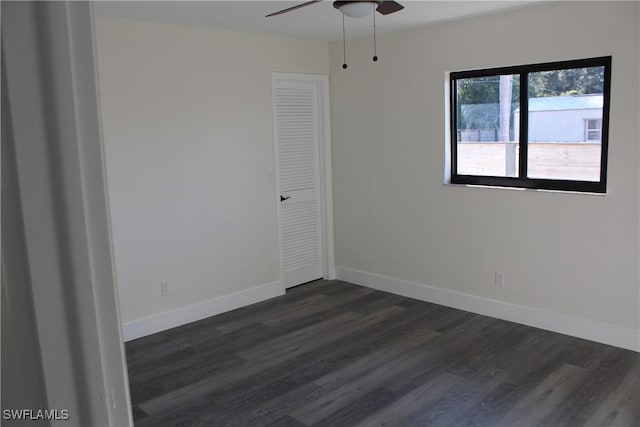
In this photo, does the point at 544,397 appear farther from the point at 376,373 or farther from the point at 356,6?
the point at 356,6

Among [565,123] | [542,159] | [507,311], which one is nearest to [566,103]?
[565,123]

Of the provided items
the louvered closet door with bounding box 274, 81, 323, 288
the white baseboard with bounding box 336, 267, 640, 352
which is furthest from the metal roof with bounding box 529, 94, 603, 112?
the louvered closet door with bounding box 274, 81, 323, 288

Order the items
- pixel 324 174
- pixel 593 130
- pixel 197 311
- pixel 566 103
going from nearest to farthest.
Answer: pixel 593 130 < pixel 566 103 < pixel 197 311 < pixel 324 174

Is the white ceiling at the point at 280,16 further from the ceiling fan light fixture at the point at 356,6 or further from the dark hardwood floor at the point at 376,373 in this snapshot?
the dark hardwood floor at the point at 376,373

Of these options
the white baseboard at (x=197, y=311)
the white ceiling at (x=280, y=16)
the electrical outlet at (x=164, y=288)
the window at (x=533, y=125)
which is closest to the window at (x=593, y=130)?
the window at (x=533, y=125)

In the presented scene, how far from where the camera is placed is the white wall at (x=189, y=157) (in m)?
4.17

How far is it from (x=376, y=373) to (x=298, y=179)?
248cm

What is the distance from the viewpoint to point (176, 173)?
4512 millimetres

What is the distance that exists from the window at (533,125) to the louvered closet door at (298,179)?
5.08 ft

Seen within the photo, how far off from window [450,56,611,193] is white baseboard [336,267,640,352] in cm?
102

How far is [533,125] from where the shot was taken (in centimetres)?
424

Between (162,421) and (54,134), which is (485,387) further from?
(54,134)

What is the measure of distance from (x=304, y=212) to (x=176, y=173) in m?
1.61

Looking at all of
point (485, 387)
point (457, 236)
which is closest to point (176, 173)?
point (457, 236)
